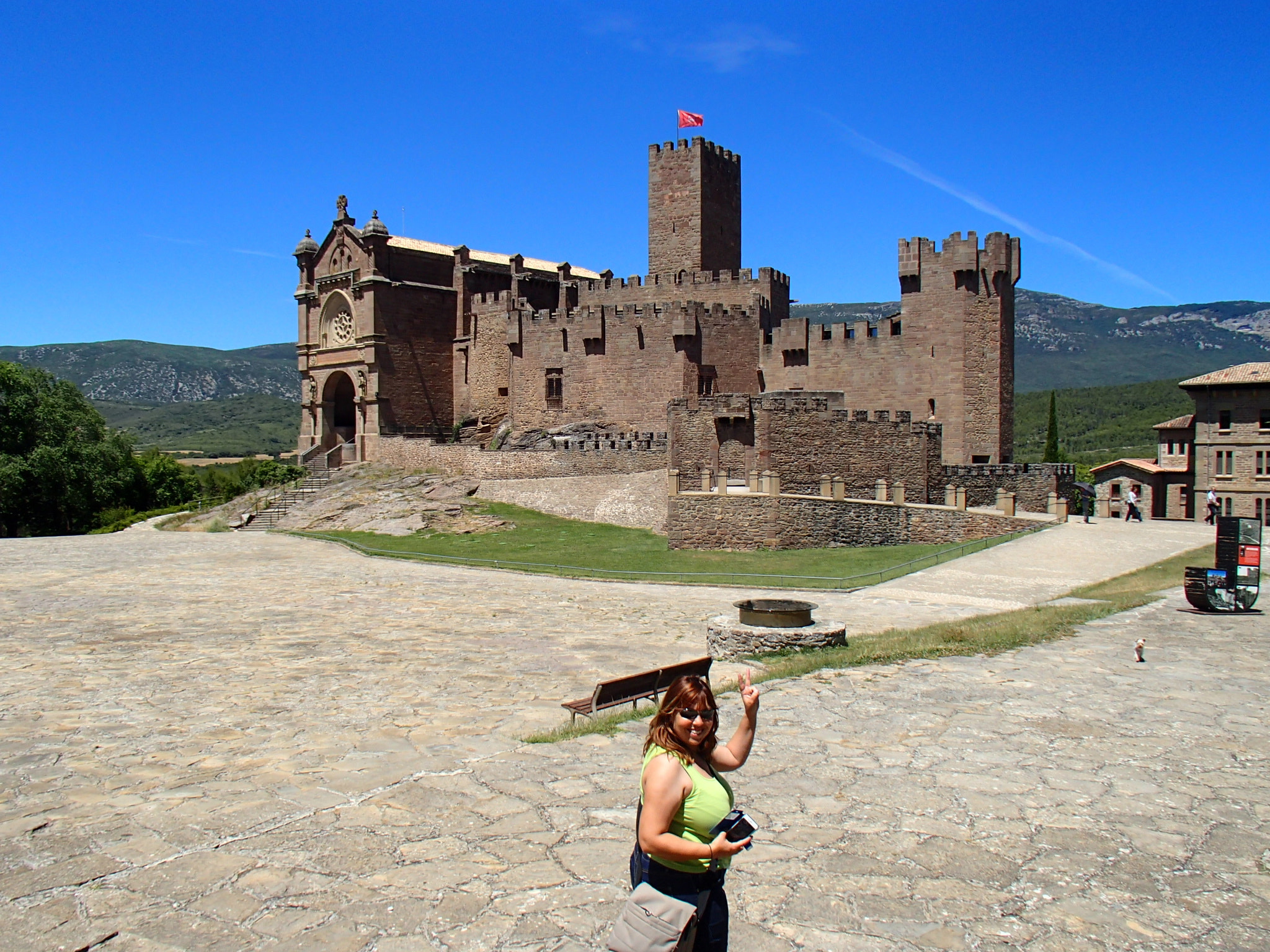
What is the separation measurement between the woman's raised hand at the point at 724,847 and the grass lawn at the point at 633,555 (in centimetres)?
1610

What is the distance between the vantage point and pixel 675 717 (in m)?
4.19

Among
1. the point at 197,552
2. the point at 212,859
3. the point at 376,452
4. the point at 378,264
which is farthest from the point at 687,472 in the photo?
the point at 212,859

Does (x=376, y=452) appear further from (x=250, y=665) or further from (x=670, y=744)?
(x=670, y=744)

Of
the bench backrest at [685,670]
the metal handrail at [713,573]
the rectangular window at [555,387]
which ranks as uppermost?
the rectangular window at [555,387]

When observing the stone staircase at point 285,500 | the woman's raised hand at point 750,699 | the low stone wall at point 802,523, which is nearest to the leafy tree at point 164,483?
the stone staircase at point 285,500

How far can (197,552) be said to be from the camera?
27.9 m

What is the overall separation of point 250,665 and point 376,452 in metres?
33.4

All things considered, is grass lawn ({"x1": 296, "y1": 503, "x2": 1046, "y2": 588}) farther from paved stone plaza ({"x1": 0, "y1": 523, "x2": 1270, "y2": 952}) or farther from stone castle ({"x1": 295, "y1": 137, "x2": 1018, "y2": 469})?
paved stone plaza ({"x1": 0, "y1": 523, "x2": 1270, "y2": 952})

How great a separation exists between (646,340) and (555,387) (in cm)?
510

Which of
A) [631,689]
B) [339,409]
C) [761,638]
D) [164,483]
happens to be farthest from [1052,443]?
[164,483]

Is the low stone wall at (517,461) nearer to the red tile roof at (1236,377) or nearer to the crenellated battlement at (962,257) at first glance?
the crenellated battlement at (962,257)

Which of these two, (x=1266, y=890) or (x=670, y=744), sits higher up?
(x=670, y=744)

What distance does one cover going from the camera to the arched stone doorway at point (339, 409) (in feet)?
161

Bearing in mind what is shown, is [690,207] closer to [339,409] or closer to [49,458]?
[339,409]
